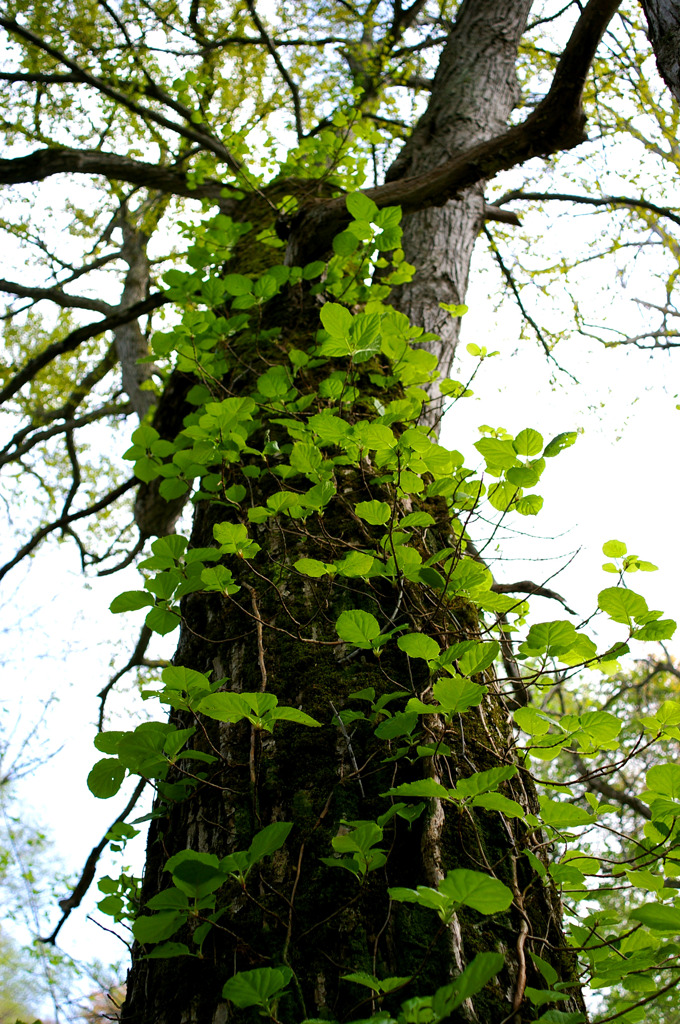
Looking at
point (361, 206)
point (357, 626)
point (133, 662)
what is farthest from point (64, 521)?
point (357, 626)

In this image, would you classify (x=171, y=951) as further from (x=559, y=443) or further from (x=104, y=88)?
(x=104, y=88)

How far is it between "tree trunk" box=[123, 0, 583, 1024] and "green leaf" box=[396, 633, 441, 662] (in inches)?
3.5

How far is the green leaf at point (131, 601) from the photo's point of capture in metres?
1.45

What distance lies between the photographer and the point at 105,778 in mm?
1173

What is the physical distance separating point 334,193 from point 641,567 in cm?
295

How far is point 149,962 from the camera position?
1319mm

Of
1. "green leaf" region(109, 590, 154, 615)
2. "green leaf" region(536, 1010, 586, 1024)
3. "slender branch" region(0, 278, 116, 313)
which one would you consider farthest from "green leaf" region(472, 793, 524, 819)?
"slender branch" region(0, 278, 116, 313)

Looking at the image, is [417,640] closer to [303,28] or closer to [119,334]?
[119,334]

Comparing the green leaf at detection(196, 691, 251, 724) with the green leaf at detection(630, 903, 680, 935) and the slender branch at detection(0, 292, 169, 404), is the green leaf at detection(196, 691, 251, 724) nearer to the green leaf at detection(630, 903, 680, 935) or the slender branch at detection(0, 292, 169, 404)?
the green leaf at detection(630, 903, 680, 935)

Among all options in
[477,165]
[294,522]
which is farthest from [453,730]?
[477,165]

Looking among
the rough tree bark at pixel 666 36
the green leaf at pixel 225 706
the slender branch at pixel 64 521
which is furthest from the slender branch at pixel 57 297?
the green leaf at pixel 225 706

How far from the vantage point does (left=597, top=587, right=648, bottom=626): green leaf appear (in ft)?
4.01

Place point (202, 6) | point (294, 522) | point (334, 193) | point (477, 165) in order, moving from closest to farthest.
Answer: point (294, 522), point (477, 165), point (334, 193), point (202, 6)

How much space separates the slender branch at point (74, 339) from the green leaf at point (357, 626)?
3157 millimetres
